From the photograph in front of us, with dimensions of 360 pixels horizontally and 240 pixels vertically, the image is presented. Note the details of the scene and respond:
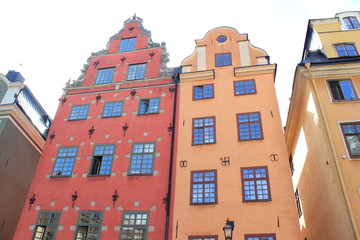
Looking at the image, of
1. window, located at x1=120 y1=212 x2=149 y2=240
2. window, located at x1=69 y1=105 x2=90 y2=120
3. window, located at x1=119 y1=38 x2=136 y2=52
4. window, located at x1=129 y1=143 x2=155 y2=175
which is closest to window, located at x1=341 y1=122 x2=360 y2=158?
window, located at x1=129 y1=143 x2=155 y2=175

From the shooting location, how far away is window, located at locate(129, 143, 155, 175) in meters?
15.1

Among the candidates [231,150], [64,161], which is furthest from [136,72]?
[231,150]

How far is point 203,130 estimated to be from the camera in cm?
1570

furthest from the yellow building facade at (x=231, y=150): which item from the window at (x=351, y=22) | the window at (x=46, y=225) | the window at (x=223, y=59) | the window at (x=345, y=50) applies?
the window at (x=46, y=225)

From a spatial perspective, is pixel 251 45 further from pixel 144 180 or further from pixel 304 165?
pixel 144 180

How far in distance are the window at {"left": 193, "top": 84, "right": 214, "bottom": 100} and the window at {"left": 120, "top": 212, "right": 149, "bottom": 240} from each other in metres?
6.96

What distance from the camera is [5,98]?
19.7m

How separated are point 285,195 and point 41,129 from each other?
1745 cm

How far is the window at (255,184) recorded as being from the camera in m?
13.0

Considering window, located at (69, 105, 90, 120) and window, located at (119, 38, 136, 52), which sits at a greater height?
window, located at (119, 38, 136, 52)

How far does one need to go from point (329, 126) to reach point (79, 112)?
44.2 feet

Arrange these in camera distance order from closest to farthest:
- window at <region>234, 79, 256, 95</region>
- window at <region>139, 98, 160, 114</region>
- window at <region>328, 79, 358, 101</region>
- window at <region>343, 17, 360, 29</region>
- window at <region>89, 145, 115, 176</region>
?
window at <region>328, 79, 358, 101</region>, window at <region>89, 145, 115, 176</region>, window at <region>234, 79, 256, 95</region>, window at <region>139, 98, 160, 114</region>, window at <region>343, 17, 360, 29</region>

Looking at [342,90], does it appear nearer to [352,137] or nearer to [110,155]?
[352,137]

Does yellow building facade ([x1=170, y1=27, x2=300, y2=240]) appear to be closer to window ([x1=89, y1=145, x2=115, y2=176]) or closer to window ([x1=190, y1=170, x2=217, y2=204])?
window ([x1=190, y1=170, x2=217, y2=204])
